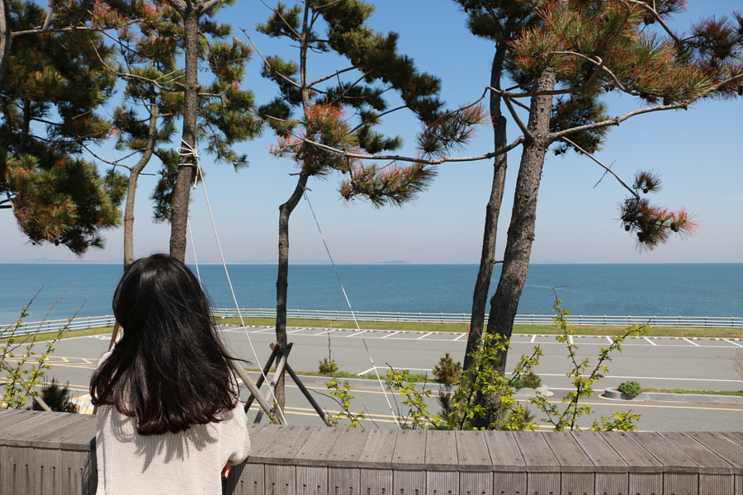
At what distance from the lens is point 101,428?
1.43m

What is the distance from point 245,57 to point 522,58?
284 inches

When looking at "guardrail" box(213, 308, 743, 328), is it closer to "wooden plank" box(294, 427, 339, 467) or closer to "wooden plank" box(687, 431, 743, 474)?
"wooden plank" box(687, 431, 743, 474)

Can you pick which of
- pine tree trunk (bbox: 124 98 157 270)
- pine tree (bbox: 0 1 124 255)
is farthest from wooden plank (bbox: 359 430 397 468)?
pine tree trunk (bbox: 124 98 157 270)

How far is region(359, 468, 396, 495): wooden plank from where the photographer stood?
1.69 m

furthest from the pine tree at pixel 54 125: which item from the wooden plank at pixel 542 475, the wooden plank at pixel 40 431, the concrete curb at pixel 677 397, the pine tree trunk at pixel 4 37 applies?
the concrete curb at pixel 677 397

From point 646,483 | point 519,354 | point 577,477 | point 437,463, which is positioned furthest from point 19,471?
point 519,354

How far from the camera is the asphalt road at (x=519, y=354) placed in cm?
975

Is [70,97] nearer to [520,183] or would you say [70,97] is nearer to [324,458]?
[520,183]

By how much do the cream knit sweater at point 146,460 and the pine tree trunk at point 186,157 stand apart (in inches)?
137

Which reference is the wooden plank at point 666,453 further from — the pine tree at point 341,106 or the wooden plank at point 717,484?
the pine tree at point 341,106

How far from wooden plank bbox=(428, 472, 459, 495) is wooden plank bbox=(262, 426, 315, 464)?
506 millimetres

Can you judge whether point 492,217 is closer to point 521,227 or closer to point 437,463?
point 521,227

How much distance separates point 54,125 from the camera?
8.33 metres

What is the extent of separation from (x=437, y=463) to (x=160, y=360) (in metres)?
1.00
